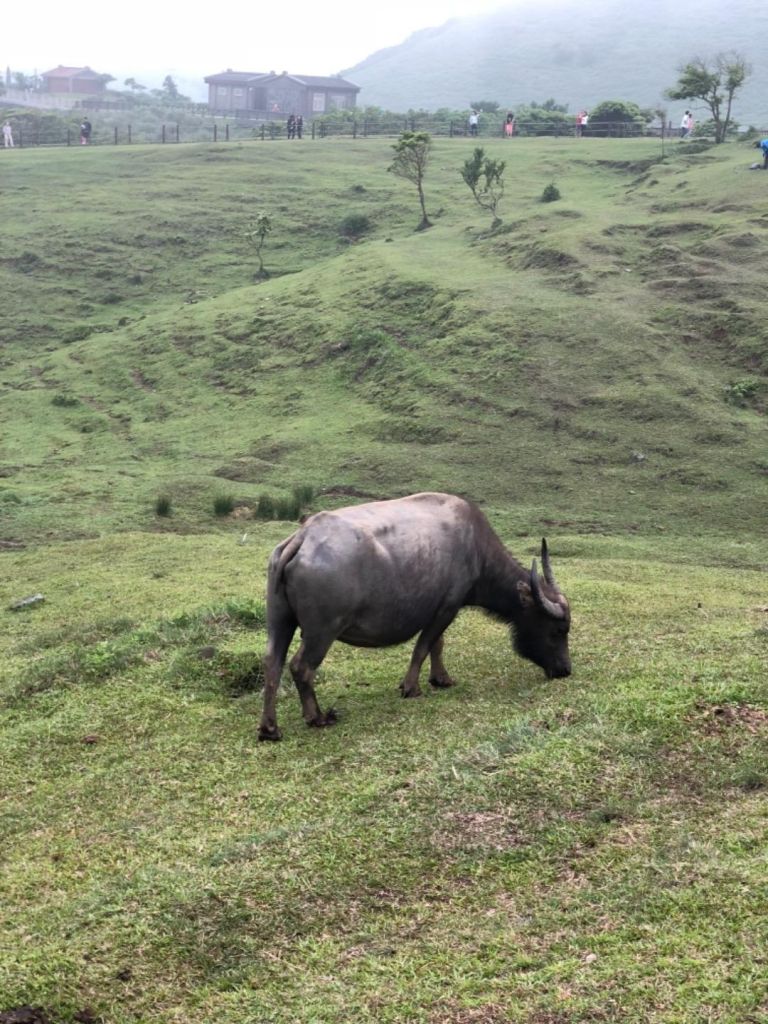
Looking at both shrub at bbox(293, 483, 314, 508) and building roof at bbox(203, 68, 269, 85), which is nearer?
shrub at bbox(293, 483, 314, 508)

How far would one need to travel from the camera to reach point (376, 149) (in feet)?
178

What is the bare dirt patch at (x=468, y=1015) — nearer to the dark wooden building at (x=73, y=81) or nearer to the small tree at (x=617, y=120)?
the small tree at (x=617, y=120)

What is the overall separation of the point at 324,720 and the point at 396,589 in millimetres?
1105

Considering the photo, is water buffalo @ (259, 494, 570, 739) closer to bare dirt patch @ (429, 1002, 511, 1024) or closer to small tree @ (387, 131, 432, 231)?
bare dirt patch @ (429, 1002, 511, 1024)

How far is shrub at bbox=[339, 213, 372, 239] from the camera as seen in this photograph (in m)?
40.2

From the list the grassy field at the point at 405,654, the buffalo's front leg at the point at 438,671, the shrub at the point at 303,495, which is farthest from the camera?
the shrub at the point at 303,495

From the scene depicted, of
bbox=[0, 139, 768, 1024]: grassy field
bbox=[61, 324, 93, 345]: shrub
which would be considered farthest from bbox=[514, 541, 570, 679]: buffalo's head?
bbox=[61, 324, 93, 345]: shrub

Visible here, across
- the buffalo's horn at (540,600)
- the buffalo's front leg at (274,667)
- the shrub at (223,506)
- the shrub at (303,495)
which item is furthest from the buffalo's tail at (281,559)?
the shrub at (303,495)

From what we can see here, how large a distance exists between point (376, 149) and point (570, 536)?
41268 mm

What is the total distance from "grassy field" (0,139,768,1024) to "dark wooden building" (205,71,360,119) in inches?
2976

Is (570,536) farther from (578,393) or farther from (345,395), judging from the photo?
(345,395)

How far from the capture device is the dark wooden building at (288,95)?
10512cm

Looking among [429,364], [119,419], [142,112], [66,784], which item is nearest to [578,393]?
[429,364]

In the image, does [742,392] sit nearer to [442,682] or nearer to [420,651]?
[442,682]
